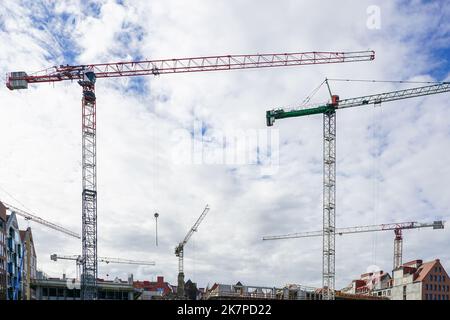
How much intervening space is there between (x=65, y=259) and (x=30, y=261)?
64549 mm

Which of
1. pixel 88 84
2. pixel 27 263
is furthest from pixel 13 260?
pixel 88 84

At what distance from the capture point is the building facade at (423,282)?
99.4 meters

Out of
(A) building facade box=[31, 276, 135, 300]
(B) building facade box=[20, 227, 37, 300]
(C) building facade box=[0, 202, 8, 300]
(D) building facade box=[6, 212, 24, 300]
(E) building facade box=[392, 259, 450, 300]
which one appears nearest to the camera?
(C) building facade box=[0, 202, 8, 300]

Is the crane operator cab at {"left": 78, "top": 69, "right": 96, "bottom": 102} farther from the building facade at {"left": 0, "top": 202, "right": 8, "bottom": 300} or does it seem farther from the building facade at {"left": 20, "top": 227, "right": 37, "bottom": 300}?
the building facade at {"left": 20, "top": 227, "right": 37, "bottom": 300}

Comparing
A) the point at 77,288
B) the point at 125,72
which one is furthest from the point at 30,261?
the point at 125,72

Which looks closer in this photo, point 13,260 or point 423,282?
point 13,260

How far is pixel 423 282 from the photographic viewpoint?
99.1 meters

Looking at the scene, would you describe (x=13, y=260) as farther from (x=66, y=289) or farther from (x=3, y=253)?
(x=66, y=289)

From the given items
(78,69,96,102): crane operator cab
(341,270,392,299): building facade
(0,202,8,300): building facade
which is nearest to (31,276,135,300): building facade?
(0,202,8,300): building facade

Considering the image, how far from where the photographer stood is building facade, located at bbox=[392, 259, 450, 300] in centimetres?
9944

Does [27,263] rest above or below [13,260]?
below

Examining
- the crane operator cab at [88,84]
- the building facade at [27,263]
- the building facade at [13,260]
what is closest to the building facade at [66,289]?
the building facade at [27,263]
